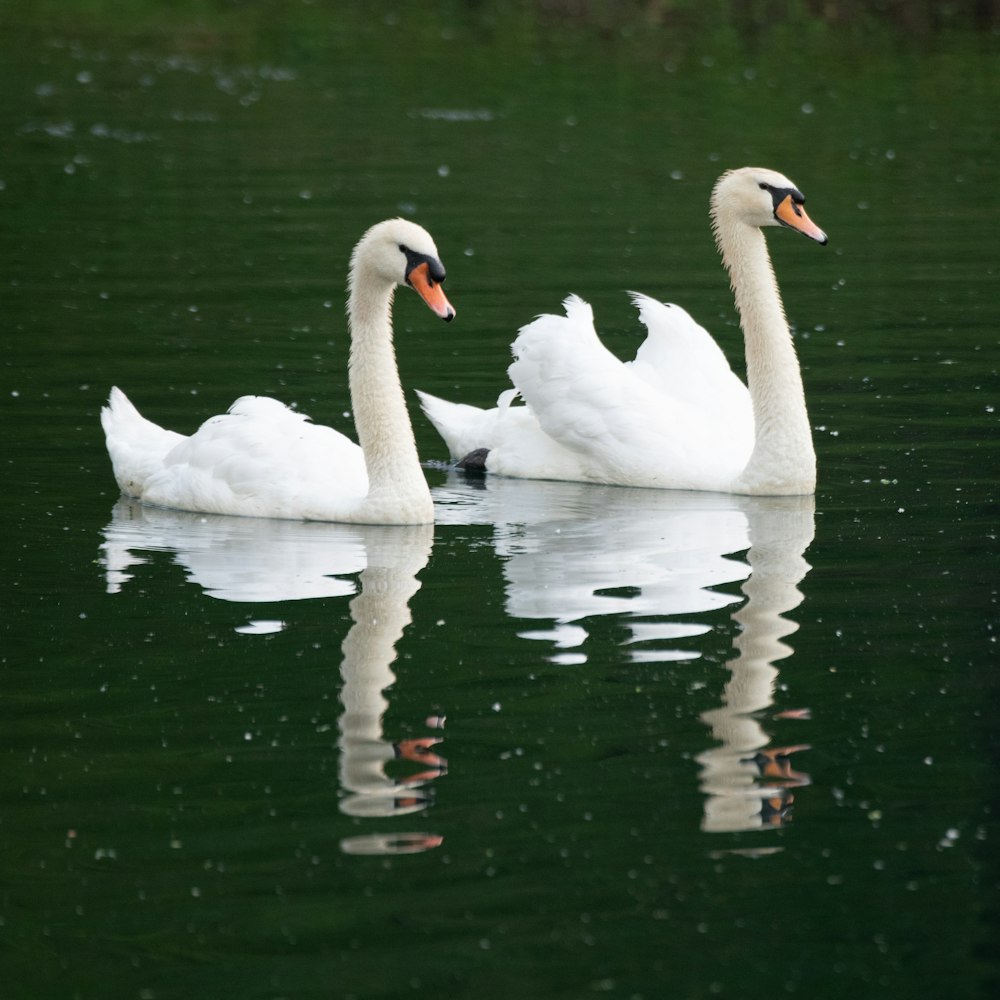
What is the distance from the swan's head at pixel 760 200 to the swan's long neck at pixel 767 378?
0.20 ft

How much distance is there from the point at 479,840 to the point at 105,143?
71.8 feet

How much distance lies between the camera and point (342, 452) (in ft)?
37.6

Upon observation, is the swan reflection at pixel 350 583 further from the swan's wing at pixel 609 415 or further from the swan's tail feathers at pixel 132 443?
the swan's wing at pixel 609 415

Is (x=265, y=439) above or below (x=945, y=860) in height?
above

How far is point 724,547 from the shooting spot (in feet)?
34.0

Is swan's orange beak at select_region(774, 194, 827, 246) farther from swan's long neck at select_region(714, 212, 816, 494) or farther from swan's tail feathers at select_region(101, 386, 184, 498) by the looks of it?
swan's tail feathers at select_region(101, 386, 184, 498)

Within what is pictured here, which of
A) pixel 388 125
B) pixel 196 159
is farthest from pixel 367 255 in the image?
pixel 388 125

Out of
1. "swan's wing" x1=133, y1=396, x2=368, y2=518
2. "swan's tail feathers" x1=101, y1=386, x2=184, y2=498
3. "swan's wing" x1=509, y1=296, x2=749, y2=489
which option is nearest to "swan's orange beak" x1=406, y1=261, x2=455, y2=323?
"swan's wing" x1=133, y1=396, x2=368, y2=518

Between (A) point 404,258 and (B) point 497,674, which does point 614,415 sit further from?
(B) point 497,674

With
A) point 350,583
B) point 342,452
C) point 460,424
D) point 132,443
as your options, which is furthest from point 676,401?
point 350,583

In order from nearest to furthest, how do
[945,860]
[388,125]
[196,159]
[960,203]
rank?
[945,860]
[960,203]
[196,159]
[388,125]

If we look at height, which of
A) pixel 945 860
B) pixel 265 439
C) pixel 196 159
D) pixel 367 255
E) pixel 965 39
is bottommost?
pixel 945 860

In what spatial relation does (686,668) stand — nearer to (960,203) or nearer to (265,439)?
(265,439)

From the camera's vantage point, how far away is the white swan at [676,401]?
458 inches
